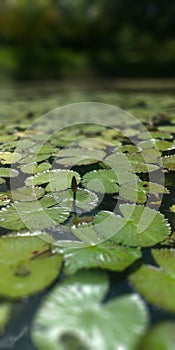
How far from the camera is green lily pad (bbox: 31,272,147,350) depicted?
0.24 metres

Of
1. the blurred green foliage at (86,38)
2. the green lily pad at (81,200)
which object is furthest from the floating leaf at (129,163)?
the blurred green foliage at (86,38)

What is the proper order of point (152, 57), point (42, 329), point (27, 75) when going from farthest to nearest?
point (152, 57) < point (27, 75) < point (42, 329)

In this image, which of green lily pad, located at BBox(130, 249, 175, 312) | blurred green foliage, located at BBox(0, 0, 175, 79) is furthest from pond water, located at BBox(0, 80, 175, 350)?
blurred green foliage, located at BBox(0, 0, 175, 79)

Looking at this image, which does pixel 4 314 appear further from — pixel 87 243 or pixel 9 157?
pixel 9 157

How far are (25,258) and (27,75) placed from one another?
4394 mm

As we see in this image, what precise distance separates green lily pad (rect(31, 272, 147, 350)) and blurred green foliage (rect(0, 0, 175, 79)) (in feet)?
14.5

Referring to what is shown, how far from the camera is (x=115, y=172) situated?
607mm

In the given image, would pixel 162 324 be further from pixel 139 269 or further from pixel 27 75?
pixel 27 75

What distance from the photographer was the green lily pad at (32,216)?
41 centimetres

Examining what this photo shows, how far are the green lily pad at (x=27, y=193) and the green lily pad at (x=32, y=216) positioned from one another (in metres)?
0.02

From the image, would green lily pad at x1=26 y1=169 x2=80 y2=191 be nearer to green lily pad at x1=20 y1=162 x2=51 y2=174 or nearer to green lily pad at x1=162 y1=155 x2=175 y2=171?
green lily pad at x1=20 y1=162 x2=51 y2=174

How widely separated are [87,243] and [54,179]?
226mm

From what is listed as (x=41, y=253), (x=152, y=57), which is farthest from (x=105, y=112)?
(x=152, y=57)

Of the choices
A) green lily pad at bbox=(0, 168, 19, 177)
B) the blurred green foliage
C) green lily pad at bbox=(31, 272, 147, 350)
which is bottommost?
green lily pad at bbox=(31, 272, 147, 350)
